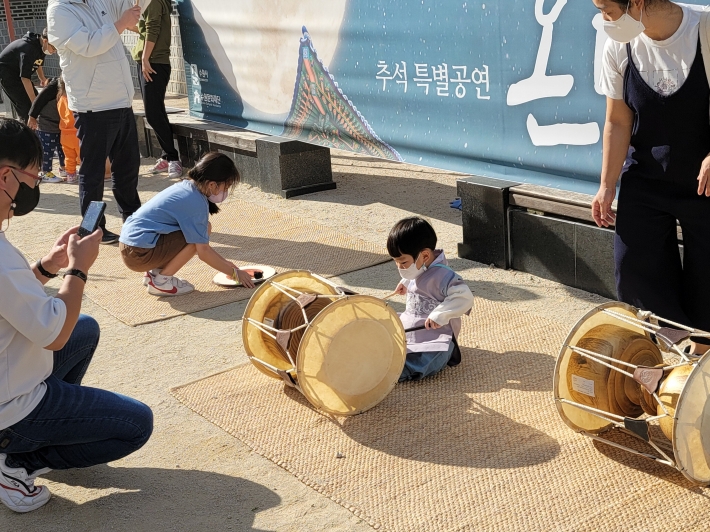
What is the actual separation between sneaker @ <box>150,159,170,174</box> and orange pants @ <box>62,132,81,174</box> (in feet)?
2.41

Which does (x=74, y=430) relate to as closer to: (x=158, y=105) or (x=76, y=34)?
(x=76, y=34)

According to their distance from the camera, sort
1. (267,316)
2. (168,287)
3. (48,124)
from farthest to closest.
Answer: (48,124)
(168,287)
(267,316)

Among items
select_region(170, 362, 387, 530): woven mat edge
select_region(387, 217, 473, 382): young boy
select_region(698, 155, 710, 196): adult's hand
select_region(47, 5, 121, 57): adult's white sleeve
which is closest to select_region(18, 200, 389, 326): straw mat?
select_region(170, 362, 387, 530): woven mat edge

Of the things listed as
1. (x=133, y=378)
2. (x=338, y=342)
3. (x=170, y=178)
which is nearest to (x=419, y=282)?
(x=338, y=342)

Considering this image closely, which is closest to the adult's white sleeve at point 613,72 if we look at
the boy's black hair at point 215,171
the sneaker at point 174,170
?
the boy's black hair at point 215,171

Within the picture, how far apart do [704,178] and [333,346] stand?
1514 millimetres

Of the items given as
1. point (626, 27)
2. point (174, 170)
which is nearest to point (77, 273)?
point (626, 27)

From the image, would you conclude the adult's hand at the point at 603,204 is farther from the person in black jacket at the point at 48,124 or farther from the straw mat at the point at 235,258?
the person in black jacket at the point at 48,124

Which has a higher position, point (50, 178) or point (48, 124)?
point (48, 124)

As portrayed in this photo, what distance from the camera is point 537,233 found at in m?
5.14

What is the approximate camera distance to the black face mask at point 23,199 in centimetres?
296

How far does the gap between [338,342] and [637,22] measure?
1.62 meters

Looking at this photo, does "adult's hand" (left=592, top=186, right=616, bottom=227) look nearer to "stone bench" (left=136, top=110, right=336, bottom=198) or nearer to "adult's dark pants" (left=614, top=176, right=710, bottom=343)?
"adult's dark pants" (left=614, top=176, right=710, bottom=343)

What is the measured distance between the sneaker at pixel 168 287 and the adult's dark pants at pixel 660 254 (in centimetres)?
280
